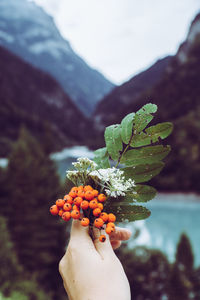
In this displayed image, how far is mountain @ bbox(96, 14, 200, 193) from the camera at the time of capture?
1017 inches

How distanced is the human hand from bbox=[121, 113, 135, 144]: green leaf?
38 centimetres

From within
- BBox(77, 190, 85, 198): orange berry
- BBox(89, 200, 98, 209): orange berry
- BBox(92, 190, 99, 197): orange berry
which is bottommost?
BBox(89, 200, 98, 209): orange berry

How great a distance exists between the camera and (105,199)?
38.0 inches

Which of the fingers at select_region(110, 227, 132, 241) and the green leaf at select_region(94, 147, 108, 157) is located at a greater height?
the green leaf at select_region(94, 147, 108, 157)

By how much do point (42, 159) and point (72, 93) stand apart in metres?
52.4

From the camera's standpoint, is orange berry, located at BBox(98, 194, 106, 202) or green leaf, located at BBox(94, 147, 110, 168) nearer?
orange berry, located at BBox(98, 194, 106, 202)

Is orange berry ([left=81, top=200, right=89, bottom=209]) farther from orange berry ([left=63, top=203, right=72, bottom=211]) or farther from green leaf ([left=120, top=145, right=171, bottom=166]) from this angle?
green leaf ([left=120, top=145, right=171, bottom=166])

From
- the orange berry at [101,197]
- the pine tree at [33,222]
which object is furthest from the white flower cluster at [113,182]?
the pine tree at [33,222]

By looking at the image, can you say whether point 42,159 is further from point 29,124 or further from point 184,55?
point 184,55

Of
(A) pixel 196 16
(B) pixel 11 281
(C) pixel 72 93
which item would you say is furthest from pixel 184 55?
(B) pixel 11 281

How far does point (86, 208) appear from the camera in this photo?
91 centimetres

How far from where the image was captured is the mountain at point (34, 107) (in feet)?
131

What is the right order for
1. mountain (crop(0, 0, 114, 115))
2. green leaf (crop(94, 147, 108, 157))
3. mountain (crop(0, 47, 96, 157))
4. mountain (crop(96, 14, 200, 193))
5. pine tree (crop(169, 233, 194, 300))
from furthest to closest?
1. mountain (crop(0, 47, 96, 157))
2. mountain (crop(0, 0, 114, 115))
3. mountain (crop(96, 14, 200, 193))
4. pine tree (crop(169, 233, 194, 300))
5. green leaf (crop(94, 147, 108, 157))

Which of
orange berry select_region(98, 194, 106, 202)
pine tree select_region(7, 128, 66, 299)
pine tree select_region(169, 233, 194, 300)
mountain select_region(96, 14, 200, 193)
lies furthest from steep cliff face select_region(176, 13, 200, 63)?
orange berry select_region(98, 194, 106, 202)
